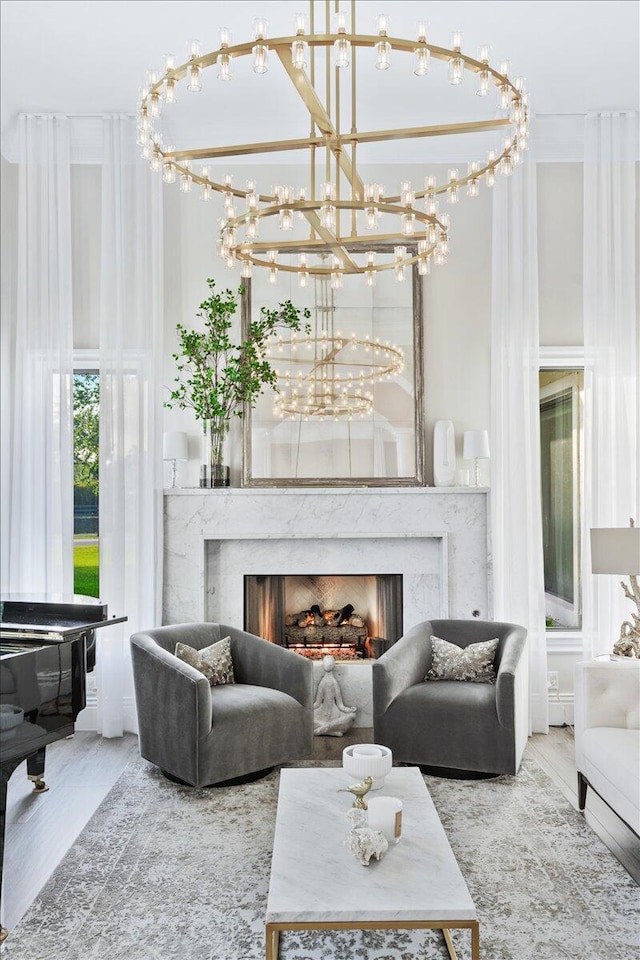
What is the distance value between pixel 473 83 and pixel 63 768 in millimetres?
4658

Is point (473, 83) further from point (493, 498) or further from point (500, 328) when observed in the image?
point (493, 498)

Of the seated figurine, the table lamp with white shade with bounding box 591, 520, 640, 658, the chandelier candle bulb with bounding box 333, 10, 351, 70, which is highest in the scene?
the chandelier candle bulb with bounding box 333, 10, 351, 70

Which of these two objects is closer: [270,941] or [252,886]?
[270,941]

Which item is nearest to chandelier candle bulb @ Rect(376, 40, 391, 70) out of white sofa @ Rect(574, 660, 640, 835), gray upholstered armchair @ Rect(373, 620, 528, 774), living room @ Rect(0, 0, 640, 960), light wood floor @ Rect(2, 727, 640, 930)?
living room @ Rect(0, 0, 640, 960)

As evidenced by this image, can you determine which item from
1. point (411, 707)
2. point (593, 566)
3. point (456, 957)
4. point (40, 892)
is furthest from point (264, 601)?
point (456, 957)

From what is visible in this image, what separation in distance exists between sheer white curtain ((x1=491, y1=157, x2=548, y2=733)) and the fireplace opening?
0.88 metres

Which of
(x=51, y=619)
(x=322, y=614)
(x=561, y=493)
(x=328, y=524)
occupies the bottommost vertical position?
(x=322, y=614)

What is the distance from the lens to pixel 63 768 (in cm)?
421

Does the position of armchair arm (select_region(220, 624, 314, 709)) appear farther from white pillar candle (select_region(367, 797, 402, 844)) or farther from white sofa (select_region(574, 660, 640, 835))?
white pillar candle (select_region(367, 797, 402, 844))

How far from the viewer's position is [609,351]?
499cm

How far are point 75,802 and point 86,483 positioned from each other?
7.14 ft

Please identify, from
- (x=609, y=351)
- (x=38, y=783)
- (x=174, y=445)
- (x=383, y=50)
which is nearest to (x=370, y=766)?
(x=38, y=783)

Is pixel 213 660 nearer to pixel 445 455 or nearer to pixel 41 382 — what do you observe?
pixel 445 455

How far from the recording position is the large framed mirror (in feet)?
16.8
